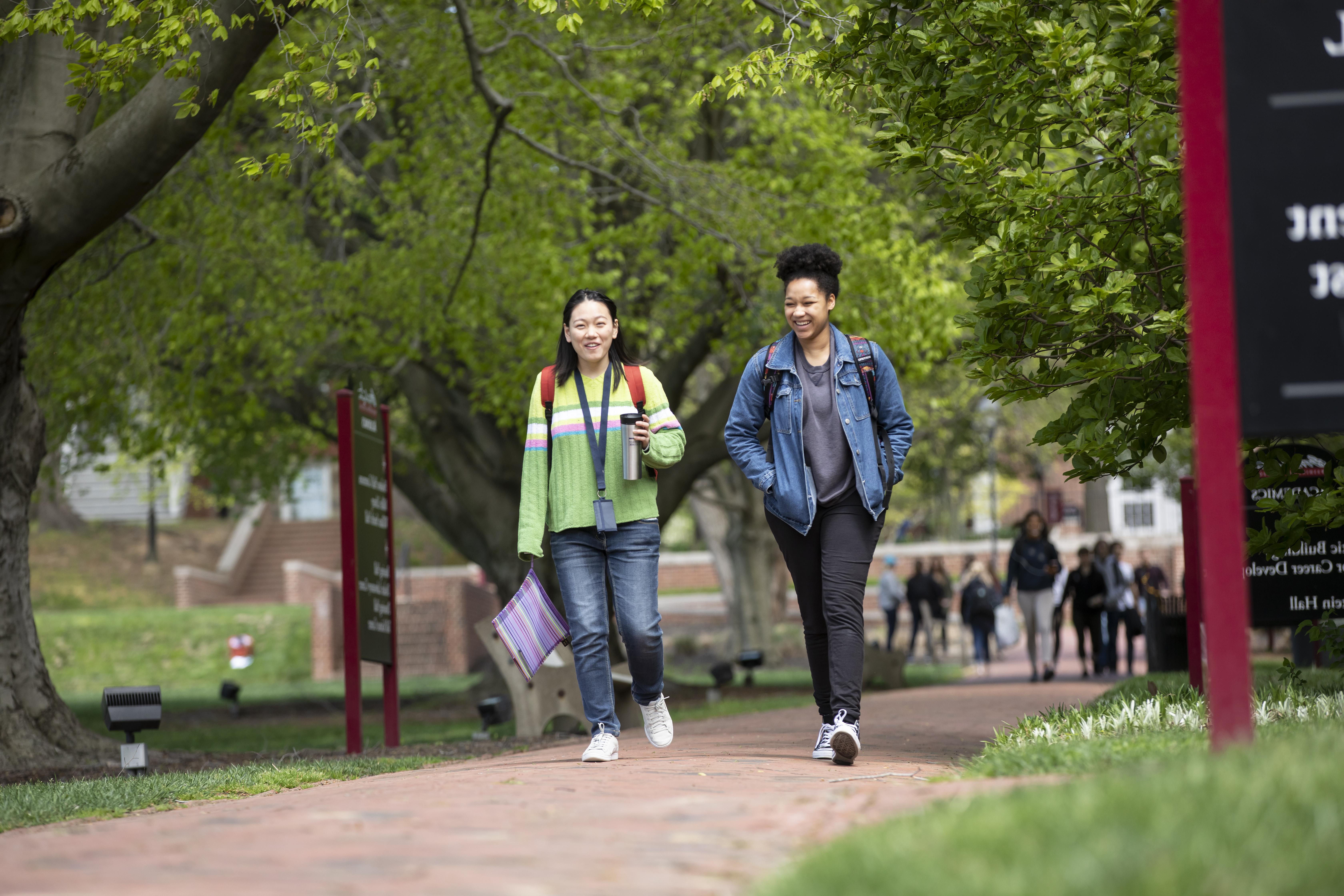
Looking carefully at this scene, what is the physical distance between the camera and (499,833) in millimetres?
4031

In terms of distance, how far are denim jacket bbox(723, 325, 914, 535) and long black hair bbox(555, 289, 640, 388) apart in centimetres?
55

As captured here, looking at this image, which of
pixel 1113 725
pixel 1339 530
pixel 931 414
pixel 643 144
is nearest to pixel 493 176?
pixel 643 144

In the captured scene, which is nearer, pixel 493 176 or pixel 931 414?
pixel 493 176

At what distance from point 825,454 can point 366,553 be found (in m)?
4.46

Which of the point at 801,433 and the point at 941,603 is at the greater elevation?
the point at 801,433

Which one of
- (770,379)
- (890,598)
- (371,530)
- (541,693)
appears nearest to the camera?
(770,379)

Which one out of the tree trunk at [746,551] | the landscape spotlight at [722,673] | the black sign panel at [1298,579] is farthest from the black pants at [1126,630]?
the black sign panel at [1298,579]

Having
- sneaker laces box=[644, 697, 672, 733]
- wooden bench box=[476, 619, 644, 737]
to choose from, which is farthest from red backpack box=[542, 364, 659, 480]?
wooden bench box=[476, 619, 644, 737]

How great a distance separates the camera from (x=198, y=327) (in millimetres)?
14492

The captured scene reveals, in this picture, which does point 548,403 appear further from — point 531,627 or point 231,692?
point 231,692

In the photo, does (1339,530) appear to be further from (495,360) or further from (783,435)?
(495,360)

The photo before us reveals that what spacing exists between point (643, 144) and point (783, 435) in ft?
27.1

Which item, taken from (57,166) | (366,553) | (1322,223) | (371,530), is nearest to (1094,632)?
(371,530)

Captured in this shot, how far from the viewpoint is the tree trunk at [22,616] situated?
9.65 meters
